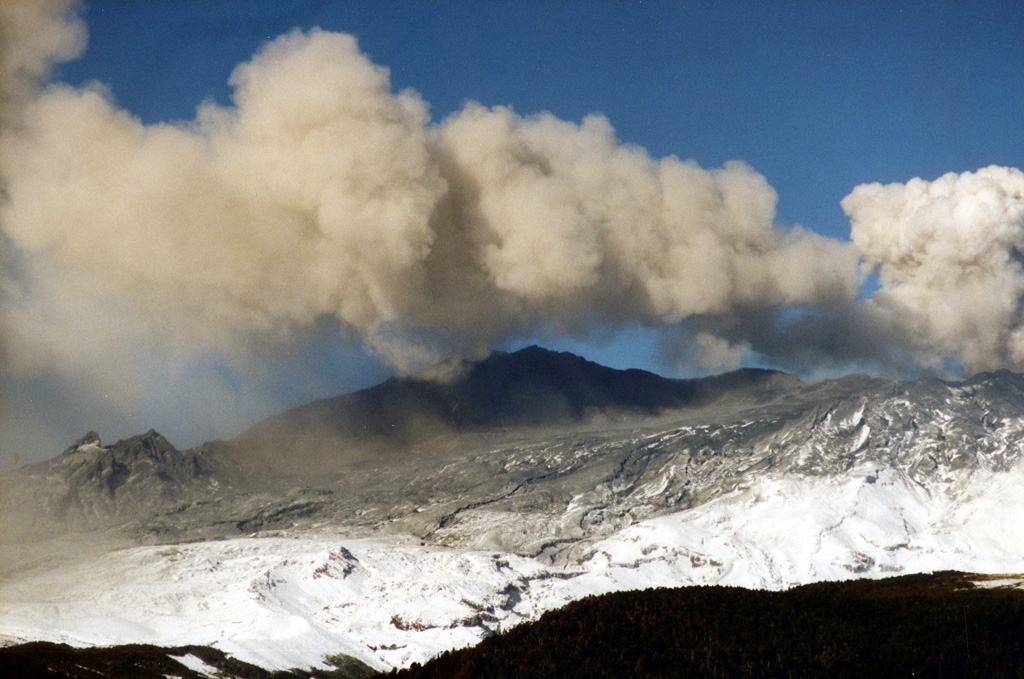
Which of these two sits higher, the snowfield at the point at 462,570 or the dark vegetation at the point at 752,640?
the snowfield at the point at 462,570

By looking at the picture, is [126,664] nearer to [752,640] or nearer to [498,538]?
[752,640]

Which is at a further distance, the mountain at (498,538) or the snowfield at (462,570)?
the mountain at (498,538)

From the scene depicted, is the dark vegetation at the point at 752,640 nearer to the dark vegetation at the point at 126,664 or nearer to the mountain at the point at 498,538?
the dark vegetation at the point at 126,664

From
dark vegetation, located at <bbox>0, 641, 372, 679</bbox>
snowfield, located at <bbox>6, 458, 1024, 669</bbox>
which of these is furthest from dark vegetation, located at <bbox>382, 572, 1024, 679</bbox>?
snowfield, located at <bbox>6, 458, 1024, 669</bbox>

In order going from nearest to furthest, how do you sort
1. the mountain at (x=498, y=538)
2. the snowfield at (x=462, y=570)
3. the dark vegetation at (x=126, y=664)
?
the dark vegetation at (x=126, y=664) → the snowfield at (x=462, y=570) → the mountain at (x=498, y=538)

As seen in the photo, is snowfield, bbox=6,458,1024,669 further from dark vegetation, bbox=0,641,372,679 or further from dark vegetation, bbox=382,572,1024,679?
dark vegetation, bbox=382,572,1024,679

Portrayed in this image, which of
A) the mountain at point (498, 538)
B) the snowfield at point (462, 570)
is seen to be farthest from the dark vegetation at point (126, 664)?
the mountain at point (498, 538)

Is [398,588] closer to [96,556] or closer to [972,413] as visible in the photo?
[96,556]
